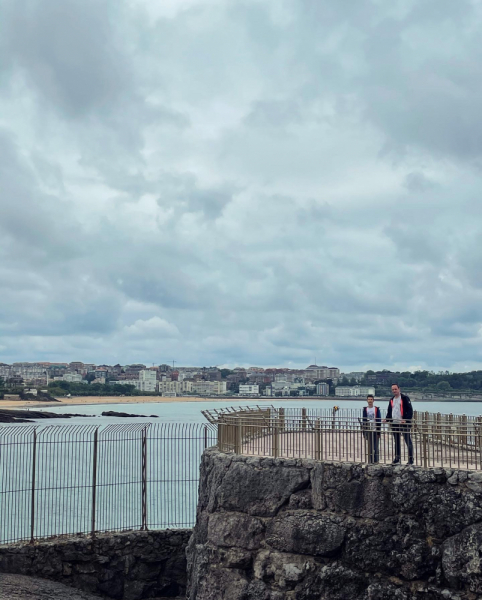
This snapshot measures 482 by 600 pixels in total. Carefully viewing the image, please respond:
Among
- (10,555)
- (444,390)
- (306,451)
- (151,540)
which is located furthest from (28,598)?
(444,390)

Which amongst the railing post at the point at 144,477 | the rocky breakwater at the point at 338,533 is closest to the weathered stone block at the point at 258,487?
the rocky breakwater at the point at 338,533

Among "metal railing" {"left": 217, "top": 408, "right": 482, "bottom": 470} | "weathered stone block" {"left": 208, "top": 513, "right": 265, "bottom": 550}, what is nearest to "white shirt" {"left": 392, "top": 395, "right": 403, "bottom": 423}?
"metal railing" {"left": 217, "top": 408, "right": 482, "bottom": 470}

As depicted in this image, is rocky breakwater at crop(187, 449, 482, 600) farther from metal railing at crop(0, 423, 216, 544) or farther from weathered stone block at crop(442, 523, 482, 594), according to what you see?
metal railing at crop(0, 423, 216, 544)

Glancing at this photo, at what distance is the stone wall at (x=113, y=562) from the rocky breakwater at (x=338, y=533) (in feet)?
16.5

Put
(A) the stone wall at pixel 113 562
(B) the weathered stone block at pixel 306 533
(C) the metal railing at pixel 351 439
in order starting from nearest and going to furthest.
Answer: (B) the weathered stone block at pixel 306 533
(C) the metal railing at pixel 351 439
(A) the stone wall at pixel 113 562

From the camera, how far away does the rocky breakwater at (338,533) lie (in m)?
12.3

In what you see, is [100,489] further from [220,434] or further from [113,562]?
[220,434]

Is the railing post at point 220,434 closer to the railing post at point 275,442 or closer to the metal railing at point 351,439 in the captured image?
the metal railing at point 351,439

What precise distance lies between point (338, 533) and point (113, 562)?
365 inches

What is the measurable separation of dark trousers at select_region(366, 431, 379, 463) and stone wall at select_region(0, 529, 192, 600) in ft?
28.7

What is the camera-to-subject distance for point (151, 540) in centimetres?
1988

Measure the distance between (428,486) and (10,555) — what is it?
1266 cm

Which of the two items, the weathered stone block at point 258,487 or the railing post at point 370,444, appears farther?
the weathered stone block at point 258,487

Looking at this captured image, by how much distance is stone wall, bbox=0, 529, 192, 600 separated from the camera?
18547 mm
